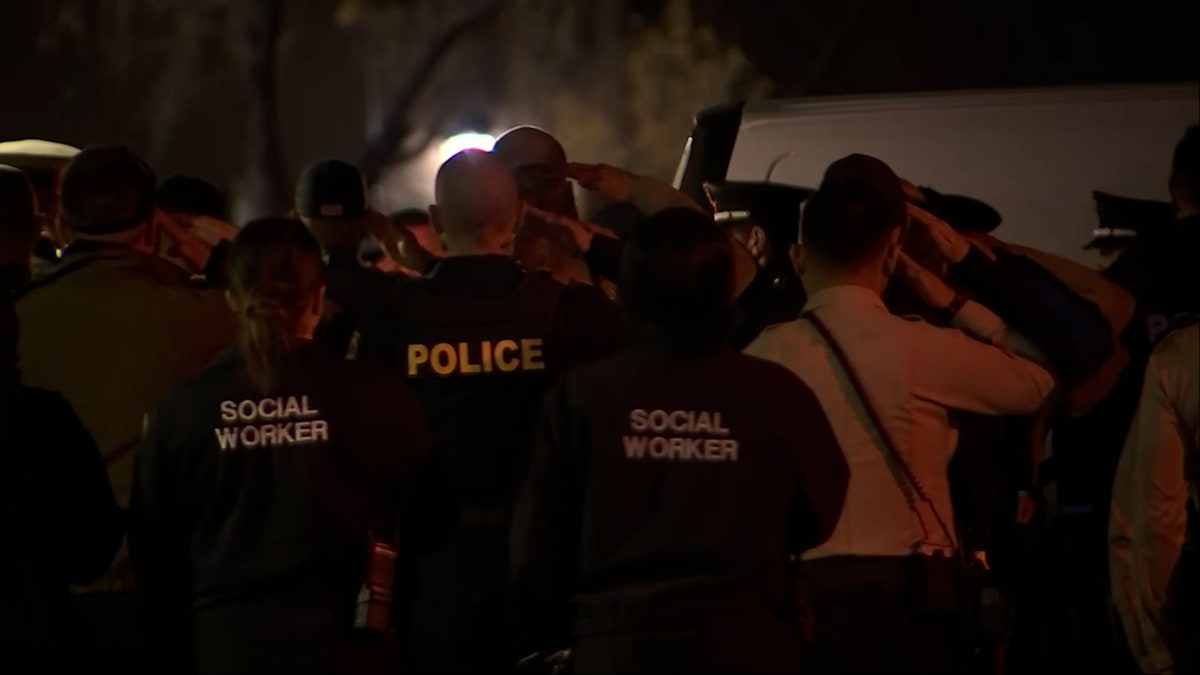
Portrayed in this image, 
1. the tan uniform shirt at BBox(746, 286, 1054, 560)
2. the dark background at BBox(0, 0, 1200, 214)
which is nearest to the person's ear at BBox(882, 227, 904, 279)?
the tan uniform shirt at BBox(746, 286, 1054, 560)

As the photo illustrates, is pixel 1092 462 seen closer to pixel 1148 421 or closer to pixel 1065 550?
pixel 1065 550

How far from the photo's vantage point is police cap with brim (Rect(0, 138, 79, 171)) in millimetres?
6109

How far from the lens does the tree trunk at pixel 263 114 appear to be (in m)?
19.7

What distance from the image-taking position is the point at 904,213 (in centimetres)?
406

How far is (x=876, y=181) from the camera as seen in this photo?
13.3ft

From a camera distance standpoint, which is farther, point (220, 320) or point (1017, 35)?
point (1017, 35)

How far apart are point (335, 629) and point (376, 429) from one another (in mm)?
403

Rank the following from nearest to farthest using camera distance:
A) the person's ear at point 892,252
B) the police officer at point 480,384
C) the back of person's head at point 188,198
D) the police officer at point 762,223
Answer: the person's ear at point 892,252 → the police officer at point 480,384 → the police officer at point 762,223 → the back of person's head at point 188,198

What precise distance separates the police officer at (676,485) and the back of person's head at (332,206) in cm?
185

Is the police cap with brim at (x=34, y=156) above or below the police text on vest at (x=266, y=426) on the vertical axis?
above

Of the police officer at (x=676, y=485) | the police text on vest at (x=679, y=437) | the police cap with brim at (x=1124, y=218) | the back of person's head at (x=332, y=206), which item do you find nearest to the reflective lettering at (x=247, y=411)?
the police officer at (x=676, y=485)

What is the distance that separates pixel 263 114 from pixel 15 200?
16028 mm

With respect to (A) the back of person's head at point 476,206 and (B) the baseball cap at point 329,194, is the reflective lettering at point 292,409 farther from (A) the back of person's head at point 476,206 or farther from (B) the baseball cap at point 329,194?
(B) the baseball cap at point 329,194

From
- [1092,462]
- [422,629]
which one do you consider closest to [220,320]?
[422,629]
